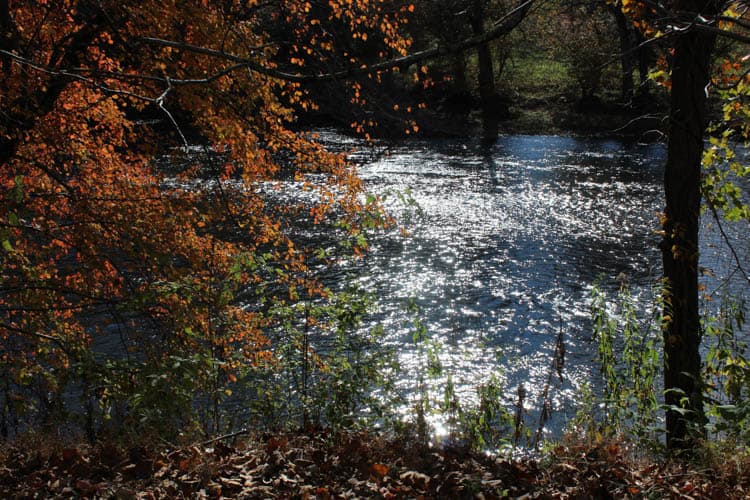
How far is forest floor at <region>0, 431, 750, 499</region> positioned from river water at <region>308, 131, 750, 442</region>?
104 inches

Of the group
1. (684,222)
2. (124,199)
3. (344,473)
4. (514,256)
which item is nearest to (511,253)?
(514,256)

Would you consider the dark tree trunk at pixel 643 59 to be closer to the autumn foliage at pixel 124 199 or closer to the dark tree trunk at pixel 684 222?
the dark tree trunk at pixel 684 222

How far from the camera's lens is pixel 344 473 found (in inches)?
188

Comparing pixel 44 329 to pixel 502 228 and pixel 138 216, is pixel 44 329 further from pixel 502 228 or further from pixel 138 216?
pixel 502 228

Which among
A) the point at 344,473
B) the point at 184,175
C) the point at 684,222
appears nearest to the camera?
the point at 344,473

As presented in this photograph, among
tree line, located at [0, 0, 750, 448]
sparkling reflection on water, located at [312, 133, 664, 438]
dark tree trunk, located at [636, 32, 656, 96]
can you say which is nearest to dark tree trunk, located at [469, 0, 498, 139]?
dark tree trunk, located at [636, 32, 656, 96]

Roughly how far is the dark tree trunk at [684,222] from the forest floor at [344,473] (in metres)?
1.05

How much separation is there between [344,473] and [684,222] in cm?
384

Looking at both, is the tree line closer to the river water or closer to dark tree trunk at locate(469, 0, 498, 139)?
the river water

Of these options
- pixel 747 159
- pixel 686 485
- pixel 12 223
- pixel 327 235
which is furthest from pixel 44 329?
pixel 747 159

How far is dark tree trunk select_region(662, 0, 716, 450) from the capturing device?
5902 millimetres

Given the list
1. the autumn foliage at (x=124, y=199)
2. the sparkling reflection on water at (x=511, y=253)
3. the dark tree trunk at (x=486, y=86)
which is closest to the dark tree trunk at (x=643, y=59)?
the sparkling reflection on water at (x=511, y=253)

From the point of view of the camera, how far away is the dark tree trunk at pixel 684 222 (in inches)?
232

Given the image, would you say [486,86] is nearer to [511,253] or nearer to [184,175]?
[511,253]
